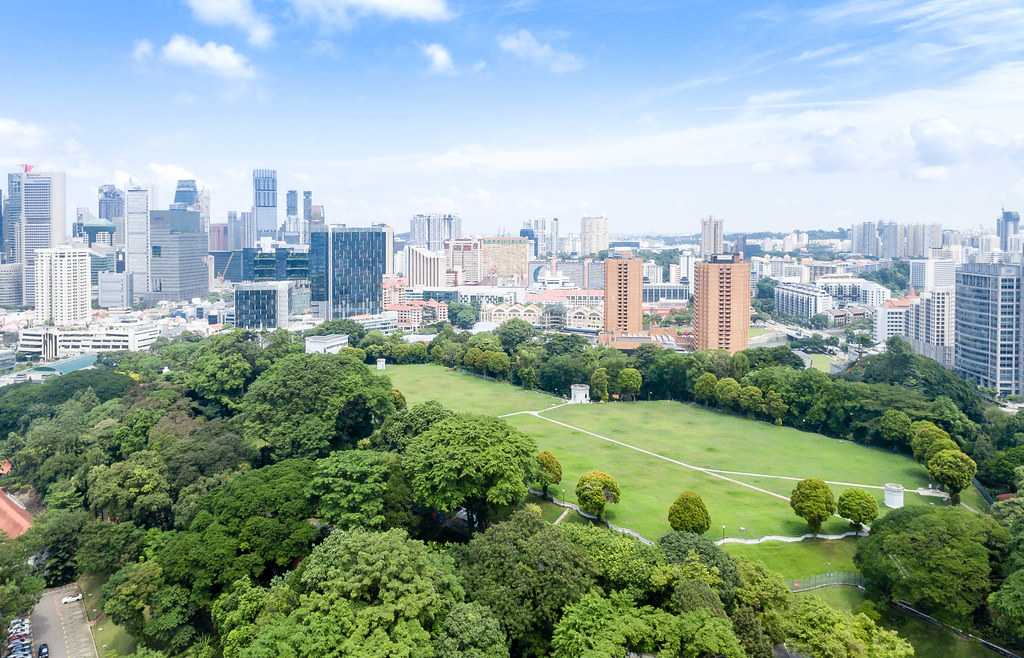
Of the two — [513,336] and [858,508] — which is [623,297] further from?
[858,508]

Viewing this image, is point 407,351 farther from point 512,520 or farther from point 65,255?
point 65,255

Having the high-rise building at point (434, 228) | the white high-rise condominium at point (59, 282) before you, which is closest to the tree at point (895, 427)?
the white high-rise condominium at point (59, 282)

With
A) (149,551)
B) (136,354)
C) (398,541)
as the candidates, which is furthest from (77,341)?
(398,541)

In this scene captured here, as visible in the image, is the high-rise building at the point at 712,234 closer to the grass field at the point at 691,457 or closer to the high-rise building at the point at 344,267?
the high-rise building at the point at 344,267

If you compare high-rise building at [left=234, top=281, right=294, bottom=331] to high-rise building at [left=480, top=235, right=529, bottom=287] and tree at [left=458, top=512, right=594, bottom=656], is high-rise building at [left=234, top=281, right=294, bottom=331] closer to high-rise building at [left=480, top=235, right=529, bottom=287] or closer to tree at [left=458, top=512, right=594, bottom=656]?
high-rise building at [left=480, top=235, right=529, bottom=287]

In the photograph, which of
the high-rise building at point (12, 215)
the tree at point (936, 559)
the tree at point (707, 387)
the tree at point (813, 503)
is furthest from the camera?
the high-rise building at point (12, 215)

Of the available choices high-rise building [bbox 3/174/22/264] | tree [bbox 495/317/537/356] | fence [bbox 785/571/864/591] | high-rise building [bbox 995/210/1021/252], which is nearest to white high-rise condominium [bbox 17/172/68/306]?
high-rise building [bbox 3/174/22/264]
